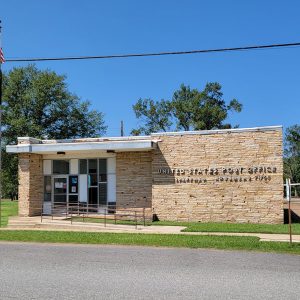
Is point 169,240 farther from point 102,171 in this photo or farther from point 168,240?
point 102,171

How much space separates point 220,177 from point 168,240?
9007mm

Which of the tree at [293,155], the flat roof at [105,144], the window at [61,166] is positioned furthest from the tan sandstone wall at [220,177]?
the tree at [293,155]

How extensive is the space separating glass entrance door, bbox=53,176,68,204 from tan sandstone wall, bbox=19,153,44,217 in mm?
1110

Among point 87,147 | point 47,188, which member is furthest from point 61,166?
Result: point 87,147

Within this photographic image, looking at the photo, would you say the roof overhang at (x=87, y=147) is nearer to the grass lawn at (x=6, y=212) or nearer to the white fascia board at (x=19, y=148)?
the white fascia board at (x=19, y=148)

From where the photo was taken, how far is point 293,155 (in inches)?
3408

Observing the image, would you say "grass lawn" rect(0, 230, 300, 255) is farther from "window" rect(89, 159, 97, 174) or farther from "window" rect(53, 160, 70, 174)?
"window" rect(53, 160, 70, 174)

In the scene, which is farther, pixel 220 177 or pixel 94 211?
pixel 94 211

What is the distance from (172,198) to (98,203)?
4.97 meters

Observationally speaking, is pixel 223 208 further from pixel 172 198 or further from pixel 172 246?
pixel 172 246

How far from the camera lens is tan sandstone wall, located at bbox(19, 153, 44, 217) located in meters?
28.2

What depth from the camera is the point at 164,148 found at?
25906 mm

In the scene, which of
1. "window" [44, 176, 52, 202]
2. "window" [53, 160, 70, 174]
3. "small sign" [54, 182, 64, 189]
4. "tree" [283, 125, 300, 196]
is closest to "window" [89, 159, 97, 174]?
"window" [53, 160, 70, 174]

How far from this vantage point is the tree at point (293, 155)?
84.0m
